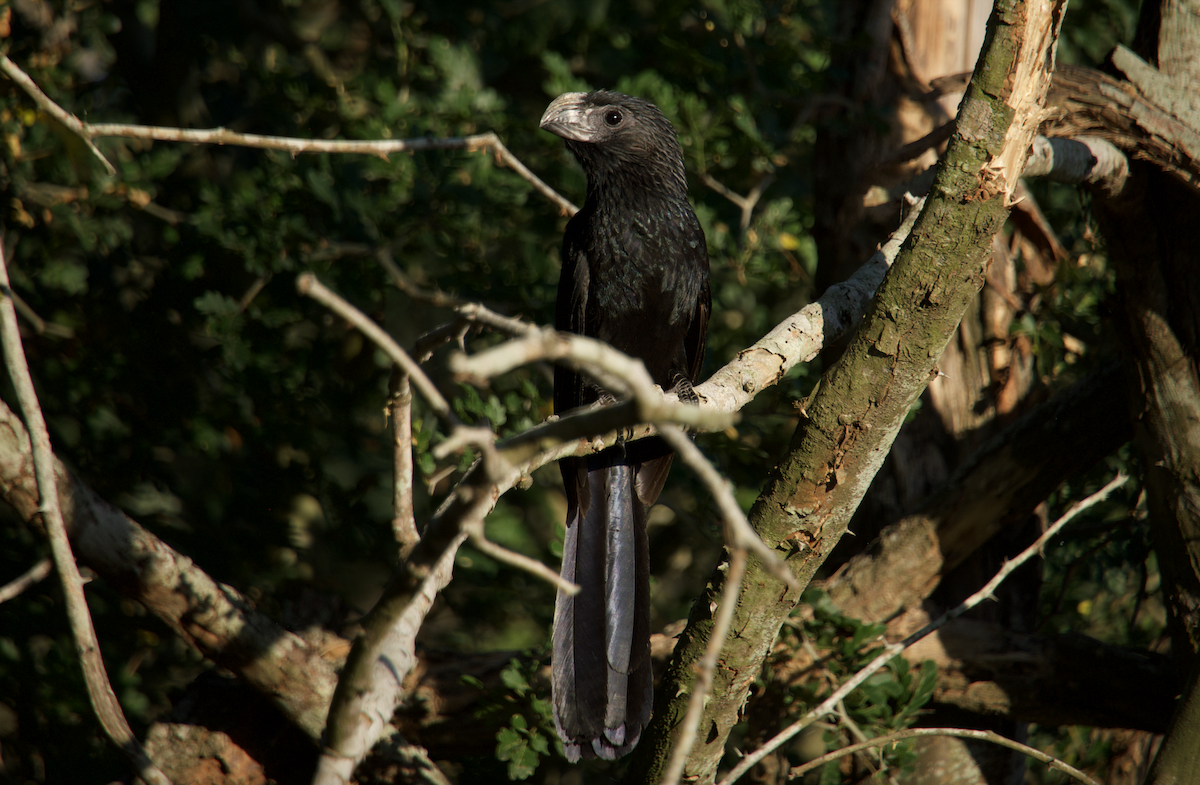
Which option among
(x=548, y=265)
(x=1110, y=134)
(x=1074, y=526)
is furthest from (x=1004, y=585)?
(x=548, y=265)

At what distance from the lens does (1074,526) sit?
315cm

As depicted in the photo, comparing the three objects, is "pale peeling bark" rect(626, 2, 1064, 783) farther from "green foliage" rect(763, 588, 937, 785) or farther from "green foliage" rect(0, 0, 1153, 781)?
"green foliage" rect(0, 0, 1153, 781)

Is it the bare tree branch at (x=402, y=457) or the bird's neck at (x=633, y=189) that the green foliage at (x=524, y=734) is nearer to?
the bare tree branch at (x=402, y=457)

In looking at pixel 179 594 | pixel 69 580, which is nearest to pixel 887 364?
pixel 69 580

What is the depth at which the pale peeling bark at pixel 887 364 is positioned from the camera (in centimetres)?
155

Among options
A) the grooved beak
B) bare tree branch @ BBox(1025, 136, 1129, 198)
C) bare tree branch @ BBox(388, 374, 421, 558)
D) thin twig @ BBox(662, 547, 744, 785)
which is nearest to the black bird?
the grooved beak

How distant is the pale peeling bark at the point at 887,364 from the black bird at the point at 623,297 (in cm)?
48

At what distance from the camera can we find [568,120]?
2.66 m

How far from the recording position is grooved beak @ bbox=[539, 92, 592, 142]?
105 inches

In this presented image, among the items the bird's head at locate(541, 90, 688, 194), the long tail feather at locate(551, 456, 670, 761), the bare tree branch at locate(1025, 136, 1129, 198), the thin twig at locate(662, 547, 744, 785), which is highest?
the bird's head at locate(541, 90, 688, 194)

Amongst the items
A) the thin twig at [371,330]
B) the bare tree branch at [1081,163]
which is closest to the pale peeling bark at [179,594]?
the thin twig at [371,330]

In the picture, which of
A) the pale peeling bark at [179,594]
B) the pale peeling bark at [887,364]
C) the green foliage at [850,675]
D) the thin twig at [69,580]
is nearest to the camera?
the thin twig at [69,580]

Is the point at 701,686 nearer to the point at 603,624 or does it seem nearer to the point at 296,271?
the point at 603,624

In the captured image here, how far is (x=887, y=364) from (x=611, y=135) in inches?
54.3
